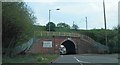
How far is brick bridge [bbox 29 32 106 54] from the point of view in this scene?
98.1 metres

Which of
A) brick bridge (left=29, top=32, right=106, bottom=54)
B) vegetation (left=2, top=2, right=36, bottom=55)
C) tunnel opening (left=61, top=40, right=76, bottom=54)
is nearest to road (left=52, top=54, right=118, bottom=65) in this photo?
vegetation (left=2, top=2, right=36, bottom=55)

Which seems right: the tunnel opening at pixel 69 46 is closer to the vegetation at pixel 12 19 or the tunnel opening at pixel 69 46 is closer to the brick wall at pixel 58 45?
the brick wall at pixel 58 45

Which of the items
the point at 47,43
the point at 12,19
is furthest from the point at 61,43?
the point at 12,19

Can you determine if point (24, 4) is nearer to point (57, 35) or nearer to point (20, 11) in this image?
point (20, 11)

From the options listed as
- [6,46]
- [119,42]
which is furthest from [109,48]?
[6,46]

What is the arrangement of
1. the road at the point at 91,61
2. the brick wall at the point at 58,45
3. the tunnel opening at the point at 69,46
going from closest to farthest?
the road at the point at 91,61
the brick wall at the point at 58,45
the tunnel opening at the point at 69,46

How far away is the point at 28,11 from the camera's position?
4862 centimetres

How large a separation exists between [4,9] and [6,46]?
1593 cm

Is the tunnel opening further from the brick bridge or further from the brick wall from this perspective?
the brick wall

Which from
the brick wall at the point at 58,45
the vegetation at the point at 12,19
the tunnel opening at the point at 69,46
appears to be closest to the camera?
the vegetation at the point at 12,19

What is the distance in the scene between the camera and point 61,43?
349 feet

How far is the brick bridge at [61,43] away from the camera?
98.1 m

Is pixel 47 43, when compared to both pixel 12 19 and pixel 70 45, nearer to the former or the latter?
pixel 70 45

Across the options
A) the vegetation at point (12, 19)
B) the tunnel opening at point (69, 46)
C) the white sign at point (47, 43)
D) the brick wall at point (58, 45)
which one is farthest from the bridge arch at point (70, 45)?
the vegetation at point (12, 19)
